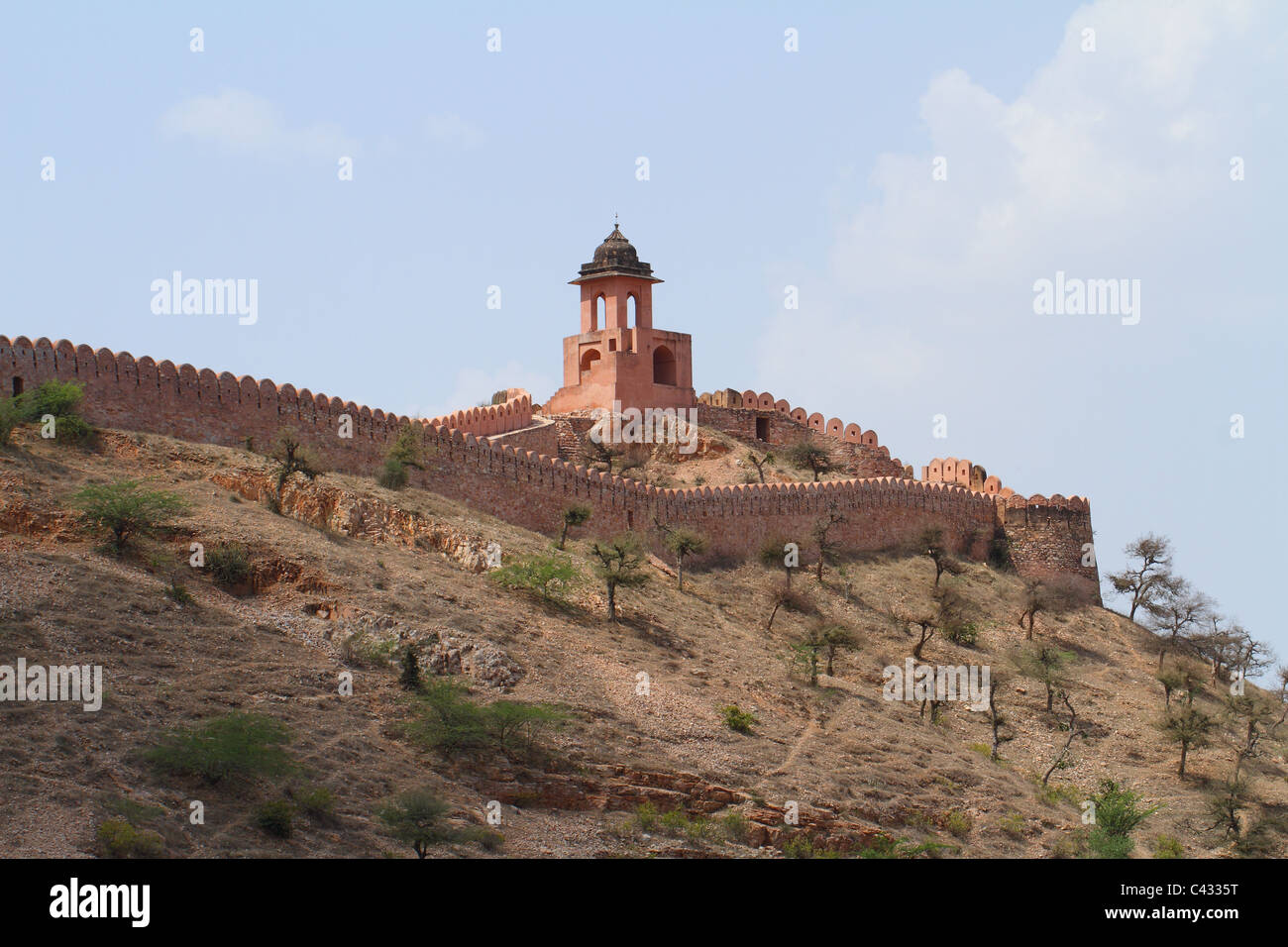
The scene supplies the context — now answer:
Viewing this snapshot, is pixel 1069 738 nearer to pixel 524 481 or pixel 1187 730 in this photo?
pixel 1187 730

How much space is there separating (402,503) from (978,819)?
10.5 m

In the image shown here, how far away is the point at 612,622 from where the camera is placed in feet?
98.5

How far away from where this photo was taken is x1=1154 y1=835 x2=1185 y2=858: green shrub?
27.9 m

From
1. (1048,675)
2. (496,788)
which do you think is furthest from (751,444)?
(496,788)

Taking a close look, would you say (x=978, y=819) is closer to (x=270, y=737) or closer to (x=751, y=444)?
(x=270, y=737)

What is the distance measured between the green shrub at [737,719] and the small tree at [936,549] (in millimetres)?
11474

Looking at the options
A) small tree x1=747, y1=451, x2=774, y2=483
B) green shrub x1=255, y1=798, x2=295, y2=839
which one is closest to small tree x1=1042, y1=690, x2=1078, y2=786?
small tree x1=747, y1=451, x2=774, y2=483

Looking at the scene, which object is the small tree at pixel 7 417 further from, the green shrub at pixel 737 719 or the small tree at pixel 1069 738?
the small tree at pixel 1069 738

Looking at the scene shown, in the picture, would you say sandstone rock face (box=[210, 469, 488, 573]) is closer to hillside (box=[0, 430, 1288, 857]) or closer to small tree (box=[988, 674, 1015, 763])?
hillside (box=[0, 430, 1288, 857])

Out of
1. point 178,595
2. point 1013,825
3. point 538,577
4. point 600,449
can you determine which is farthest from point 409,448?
point 1013,825

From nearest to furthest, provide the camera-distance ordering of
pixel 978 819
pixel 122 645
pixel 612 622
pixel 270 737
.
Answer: pixel 270 737, pixel 122 645, pixel 978 819, pixel 612 622

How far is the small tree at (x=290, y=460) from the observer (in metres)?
29.9

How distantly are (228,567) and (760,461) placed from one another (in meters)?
19.1

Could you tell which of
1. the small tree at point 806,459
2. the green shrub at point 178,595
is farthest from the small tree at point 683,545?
the green shrub at point 178,595
